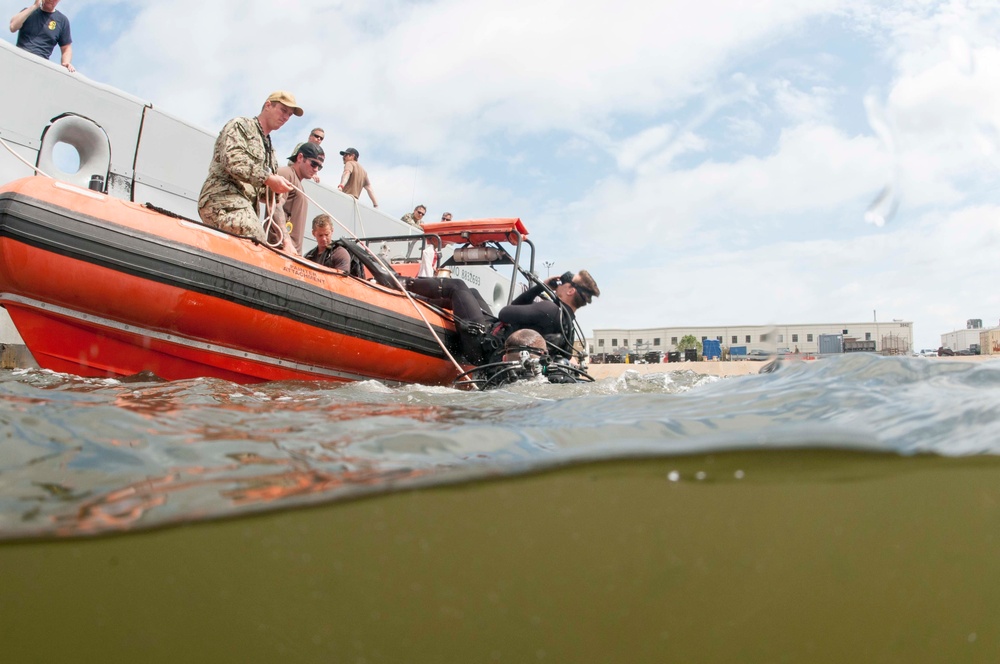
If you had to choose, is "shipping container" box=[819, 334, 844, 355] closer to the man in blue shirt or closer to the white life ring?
the white life ring

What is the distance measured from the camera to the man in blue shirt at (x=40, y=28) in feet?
20.5

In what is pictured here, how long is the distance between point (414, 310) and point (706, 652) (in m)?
4.30

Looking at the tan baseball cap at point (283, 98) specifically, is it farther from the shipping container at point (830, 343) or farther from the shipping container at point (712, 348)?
the shipping container at point (712, 348)

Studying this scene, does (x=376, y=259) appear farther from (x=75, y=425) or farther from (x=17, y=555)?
(x=17, y=555)

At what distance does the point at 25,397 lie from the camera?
106 inches

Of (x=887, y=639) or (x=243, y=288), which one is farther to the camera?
(x=243, y=288)

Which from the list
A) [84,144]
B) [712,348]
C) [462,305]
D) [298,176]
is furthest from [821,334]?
[712,348]

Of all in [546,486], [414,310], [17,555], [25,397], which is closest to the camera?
[17,555]

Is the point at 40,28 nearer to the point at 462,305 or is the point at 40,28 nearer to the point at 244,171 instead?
the point at 244,171

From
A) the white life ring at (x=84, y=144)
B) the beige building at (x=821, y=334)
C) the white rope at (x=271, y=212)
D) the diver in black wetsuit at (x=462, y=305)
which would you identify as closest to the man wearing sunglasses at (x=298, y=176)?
the white rope at (x=271, y=212)

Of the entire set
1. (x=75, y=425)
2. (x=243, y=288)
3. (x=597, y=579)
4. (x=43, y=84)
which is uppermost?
(x=43, y=84)

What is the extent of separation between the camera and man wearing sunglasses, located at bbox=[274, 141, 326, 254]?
19.6 feet

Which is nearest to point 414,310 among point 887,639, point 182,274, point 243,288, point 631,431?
point 243,288

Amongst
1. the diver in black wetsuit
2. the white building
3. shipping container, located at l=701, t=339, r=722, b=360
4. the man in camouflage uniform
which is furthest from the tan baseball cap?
shipping container, located at l=701, t=339, r=722, b=360
